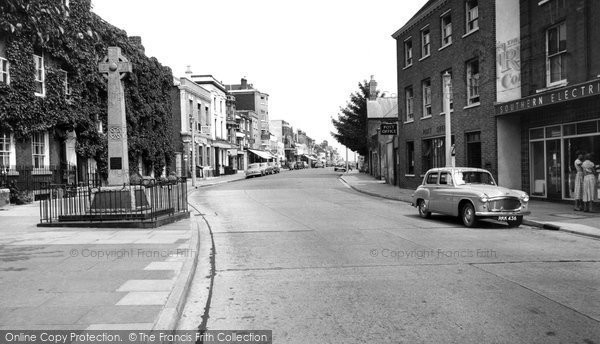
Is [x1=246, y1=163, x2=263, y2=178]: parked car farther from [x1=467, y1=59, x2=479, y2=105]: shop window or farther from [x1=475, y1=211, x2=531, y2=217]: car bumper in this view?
[x1=475, y1=211, x2=531, y2=217]: car bumper

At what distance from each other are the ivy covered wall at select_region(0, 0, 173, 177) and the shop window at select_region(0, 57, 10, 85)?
15 cm

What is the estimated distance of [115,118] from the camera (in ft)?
44.4

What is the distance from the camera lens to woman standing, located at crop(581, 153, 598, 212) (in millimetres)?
14203

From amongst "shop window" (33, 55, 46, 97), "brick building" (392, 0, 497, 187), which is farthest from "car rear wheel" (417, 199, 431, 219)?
"shop window" (33, 55, 46, 97)

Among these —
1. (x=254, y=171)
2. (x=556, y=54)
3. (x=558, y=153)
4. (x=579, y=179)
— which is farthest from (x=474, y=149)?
(x=254, y=171)

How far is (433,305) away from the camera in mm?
5707

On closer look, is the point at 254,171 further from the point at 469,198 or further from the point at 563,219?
the point at 563,219

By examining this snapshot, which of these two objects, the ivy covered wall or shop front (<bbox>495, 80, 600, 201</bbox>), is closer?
shop front (<bbox>495, 80, 600, 201</bbox>)

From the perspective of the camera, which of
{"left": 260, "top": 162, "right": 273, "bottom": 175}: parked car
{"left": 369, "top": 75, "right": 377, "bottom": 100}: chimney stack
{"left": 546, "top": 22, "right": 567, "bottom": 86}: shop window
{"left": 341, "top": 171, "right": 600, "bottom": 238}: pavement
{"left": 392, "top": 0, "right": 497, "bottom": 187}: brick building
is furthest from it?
{"left": 260, "top": 162, "right": 273, "bottom": 175}: parked car

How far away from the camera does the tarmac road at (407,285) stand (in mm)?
4918

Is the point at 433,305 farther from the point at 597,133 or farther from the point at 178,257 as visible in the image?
the point at 597,133

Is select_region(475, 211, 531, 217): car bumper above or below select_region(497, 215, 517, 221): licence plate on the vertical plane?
above

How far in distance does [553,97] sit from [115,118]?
1373cm

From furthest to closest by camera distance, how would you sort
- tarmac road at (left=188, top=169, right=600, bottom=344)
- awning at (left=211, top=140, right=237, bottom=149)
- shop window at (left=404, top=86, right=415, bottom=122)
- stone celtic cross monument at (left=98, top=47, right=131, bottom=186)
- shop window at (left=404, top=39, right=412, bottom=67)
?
awning at (left=211, top=140, right=237, bottom=149), shop window at (left=404, top=39, right=412, bottom=67), shop window at (left=404, top=86, right=415, bottom=122), stone celtic cross monument at (left=98, top=47, right=131, bottom=186), tarmac road at (left=188, top=169, right=600, bottom=344)
